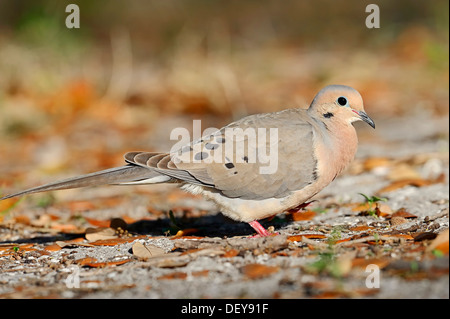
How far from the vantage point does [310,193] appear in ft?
13.0

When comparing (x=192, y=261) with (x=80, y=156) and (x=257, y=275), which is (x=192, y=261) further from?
(x=80, y=156)

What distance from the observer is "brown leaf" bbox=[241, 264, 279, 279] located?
9.91 feet

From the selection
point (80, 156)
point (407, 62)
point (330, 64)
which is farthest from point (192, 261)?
point (407, 62)

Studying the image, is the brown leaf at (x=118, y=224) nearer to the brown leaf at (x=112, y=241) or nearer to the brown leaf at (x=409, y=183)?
the brown leaf at (x=112, y=241)

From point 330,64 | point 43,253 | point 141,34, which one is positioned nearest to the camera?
point 43,253

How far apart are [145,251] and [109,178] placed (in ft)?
2.21

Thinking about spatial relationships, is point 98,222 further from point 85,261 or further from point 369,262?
point 369,262

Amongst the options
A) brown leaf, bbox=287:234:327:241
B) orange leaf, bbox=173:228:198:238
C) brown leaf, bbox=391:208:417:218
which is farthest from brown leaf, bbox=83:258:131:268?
brown leaf, bbox=391:208:417:218

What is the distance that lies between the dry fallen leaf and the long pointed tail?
0.54 metres

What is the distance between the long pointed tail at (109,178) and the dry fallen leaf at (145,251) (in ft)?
1.79

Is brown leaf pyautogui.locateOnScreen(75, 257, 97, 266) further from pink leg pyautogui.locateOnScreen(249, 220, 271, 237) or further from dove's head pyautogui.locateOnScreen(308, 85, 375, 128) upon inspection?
dove's head pyautogui.locateOnScreen(308, 85, 375, 128)

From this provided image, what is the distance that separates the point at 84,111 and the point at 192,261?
6.07 m

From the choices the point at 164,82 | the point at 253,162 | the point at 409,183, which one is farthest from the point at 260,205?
the point at 164,82

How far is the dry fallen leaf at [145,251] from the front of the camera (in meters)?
3.50
